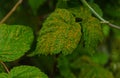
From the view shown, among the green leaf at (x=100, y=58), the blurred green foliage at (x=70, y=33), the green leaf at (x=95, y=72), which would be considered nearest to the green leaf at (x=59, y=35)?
the blurred green foliage at (x=70, y=33)

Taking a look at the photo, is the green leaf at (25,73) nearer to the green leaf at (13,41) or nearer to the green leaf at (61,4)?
the green leaf at (13,41)

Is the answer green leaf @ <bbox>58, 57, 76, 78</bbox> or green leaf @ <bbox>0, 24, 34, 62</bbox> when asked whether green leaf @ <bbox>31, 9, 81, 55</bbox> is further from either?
green leaf @ <bbox>58, 57, 76, 78</bbox>

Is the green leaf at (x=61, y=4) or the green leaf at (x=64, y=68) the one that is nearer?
the green leaf at (x=61, y=4)

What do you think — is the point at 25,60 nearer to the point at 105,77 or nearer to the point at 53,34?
the point at 105,77

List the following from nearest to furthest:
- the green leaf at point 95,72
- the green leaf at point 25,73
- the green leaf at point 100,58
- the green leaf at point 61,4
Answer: the green leaf at point 25,73
the green leaf at point 61,4
the green leaf at point 95,72
the green leaf at point 100,58

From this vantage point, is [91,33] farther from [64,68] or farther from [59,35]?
[64,68]

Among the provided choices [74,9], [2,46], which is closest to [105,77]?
[74,9]
